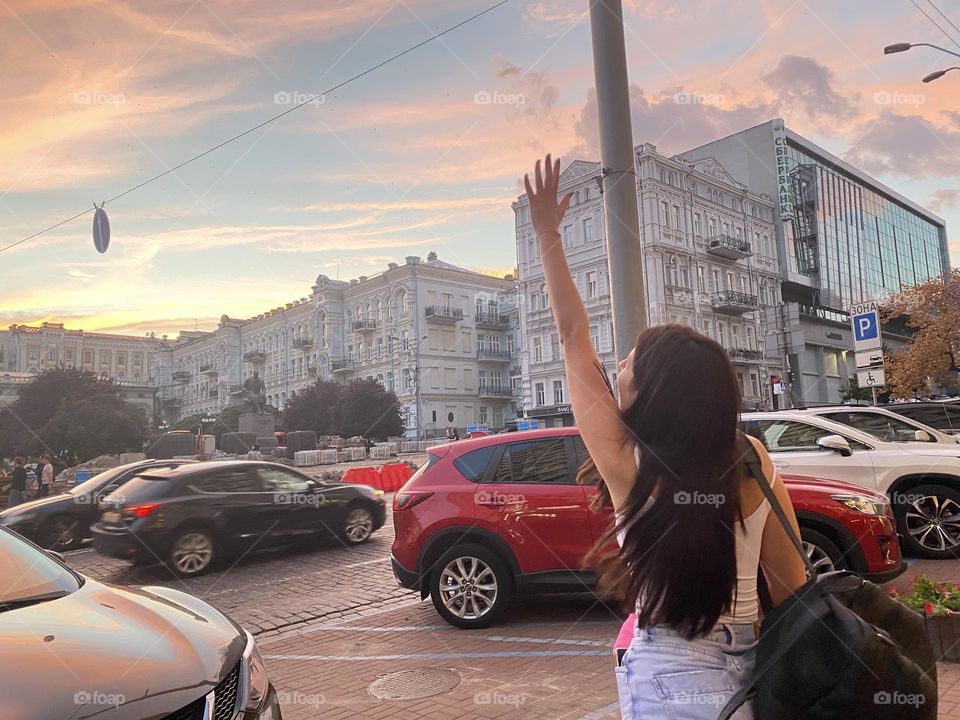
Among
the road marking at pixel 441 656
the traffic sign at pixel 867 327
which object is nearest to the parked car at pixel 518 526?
the road marking at pixel 441 656

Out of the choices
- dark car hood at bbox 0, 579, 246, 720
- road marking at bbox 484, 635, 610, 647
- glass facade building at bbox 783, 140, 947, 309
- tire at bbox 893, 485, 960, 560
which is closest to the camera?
dark car hood at bbox 0, 579, 246, 720

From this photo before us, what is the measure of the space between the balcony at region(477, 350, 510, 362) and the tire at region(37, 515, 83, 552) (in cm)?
Result: 6489

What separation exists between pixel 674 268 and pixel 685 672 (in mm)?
51445

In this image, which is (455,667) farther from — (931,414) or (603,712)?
(931,414)

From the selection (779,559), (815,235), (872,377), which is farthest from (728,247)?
(779,559)

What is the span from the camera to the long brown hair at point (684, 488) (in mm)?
1624

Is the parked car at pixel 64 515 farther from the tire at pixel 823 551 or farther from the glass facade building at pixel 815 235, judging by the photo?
the glass facade building at pixel 815 235

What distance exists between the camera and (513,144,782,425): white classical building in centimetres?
4916

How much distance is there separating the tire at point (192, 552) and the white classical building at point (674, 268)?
37967 mm

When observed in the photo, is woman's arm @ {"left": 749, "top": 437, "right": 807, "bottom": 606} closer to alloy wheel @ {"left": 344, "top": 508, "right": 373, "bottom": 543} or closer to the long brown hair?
the long brown hair

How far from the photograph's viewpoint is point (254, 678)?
3496mm

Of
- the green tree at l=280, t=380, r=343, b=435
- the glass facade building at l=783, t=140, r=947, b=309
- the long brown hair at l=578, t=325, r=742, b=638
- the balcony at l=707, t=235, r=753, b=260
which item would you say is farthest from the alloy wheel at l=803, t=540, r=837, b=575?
the green tree at l=280, t=380, r=343, b=435

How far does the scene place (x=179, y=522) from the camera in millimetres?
10289

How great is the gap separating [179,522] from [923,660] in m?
10.3
